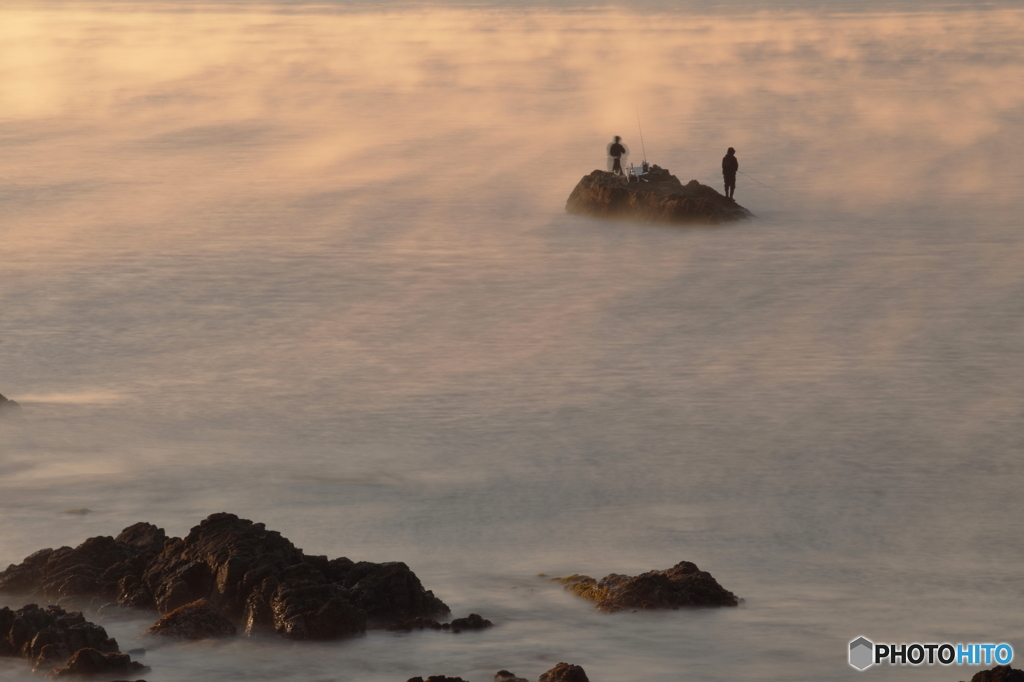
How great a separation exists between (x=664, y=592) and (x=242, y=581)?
3.62 m

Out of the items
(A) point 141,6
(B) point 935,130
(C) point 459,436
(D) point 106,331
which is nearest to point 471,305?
(D) point 106,331

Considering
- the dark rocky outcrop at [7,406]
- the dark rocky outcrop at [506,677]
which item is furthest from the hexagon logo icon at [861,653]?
the dark rocky outcrop at [7,406]

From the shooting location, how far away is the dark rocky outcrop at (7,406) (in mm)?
20375

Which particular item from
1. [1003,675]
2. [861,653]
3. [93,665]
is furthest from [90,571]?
[1003,675]

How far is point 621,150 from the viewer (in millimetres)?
37875

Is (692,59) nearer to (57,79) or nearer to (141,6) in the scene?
(57,79)

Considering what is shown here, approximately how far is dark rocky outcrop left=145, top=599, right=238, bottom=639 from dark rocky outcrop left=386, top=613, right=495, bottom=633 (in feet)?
4.61

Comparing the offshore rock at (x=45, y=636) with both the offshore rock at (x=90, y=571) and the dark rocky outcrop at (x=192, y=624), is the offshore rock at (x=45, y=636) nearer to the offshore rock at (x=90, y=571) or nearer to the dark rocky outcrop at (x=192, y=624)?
the dark rocky outcrop at (x=192, y=624)

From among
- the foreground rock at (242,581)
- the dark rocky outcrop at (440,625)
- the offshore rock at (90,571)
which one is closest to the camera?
the foreground rock at (242,581)

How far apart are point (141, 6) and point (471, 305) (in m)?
136

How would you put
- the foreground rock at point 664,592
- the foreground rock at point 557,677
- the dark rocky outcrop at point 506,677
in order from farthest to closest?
the foreground rock at point 664,592 < the dark rocky outcrop at point 506,677 < the foreground rock at point 557,677

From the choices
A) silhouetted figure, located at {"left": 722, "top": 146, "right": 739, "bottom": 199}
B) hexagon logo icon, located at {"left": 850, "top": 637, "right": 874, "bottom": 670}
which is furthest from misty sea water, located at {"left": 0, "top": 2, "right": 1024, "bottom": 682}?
silhouetted figure, located at {"left": 722, "top": 146, "right": 739, "bottom": 199}

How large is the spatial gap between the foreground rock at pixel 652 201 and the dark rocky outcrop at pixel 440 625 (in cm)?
Result: 2402

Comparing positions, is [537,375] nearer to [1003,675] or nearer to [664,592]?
[664,592]
